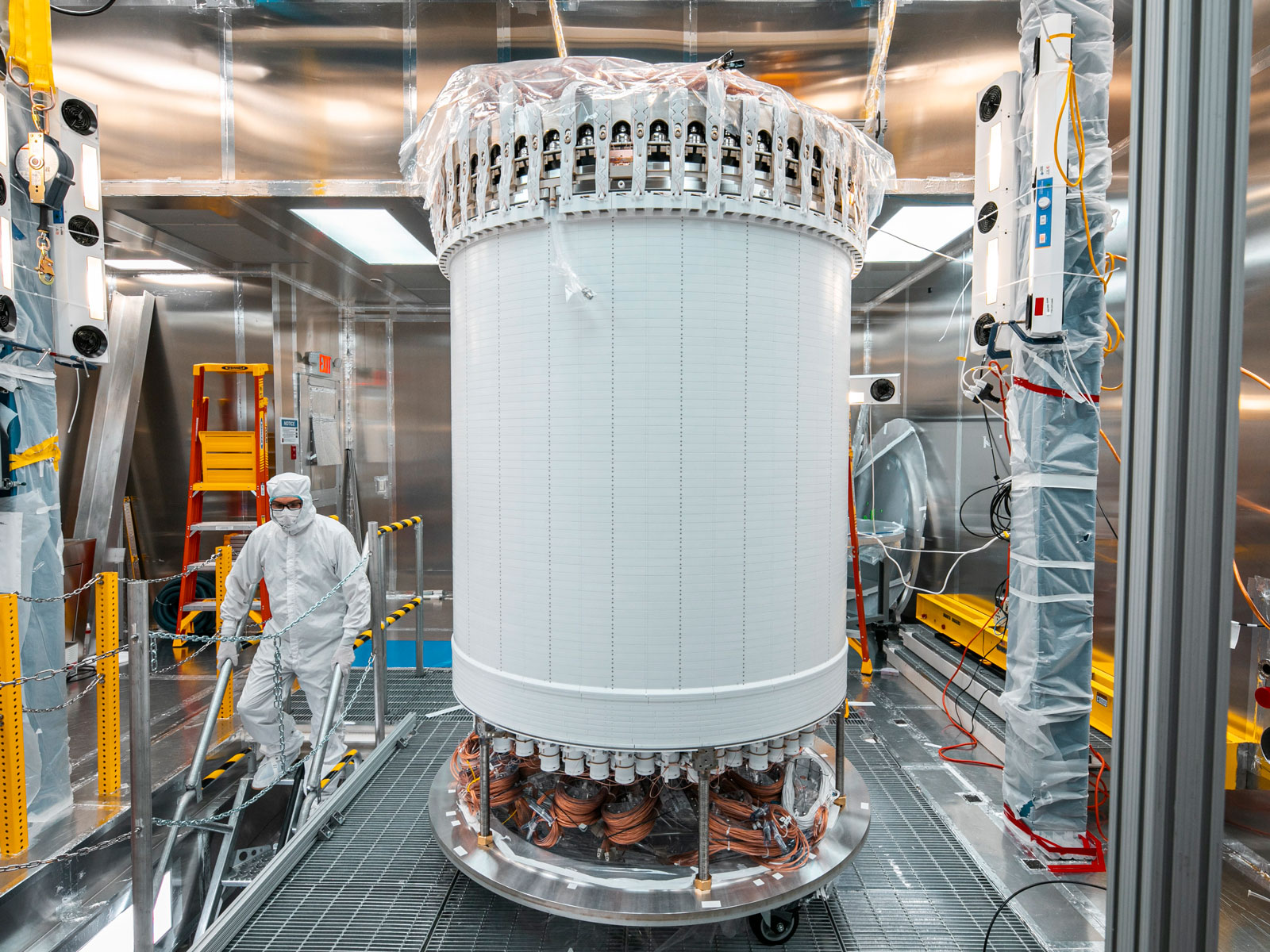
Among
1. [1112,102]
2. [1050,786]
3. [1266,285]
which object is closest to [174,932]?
[1050,786]

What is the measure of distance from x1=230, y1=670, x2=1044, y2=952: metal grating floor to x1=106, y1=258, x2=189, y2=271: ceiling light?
6.49 metres

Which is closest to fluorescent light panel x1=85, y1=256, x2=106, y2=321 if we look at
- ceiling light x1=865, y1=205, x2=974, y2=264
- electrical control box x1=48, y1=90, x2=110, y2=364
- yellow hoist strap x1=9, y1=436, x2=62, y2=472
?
electrical control box x1=48, y1=90, x2=110, y2=364

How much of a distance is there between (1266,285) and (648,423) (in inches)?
137

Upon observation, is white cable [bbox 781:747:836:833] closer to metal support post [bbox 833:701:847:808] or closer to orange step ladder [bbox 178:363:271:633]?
metal support post [bbox 833:701:847:808]

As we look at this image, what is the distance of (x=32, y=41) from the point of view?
3.64 metres

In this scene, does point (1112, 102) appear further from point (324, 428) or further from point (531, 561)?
point (324, 428)

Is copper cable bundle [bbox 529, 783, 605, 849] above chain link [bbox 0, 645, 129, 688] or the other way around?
the other way around

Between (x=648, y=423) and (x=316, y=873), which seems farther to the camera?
(x=316, y=873)

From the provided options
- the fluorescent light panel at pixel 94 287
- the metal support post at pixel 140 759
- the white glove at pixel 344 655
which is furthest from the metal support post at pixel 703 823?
the fluorescent light panel at pixel 94 287

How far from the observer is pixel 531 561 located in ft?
8.46

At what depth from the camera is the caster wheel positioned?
2615mm

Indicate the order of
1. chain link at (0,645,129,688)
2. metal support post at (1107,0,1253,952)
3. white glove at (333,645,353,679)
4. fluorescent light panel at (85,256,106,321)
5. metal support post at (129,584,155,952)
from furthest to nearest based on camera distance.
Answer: white glove at (333,645,353,679) < fluorescent light panel at (85,256,106,321) < chain link at (0,645,129,688) < metal support post at (129,584,155,952) < metal support post at (1107,0,1253,952)

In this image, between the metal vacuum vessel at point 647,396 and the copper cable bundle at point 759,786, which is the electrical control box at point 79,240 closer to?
the metal vacuum vessel at point 647,396

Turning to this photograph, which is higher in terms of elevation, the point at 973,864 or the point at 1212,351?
the point at 1212,351
